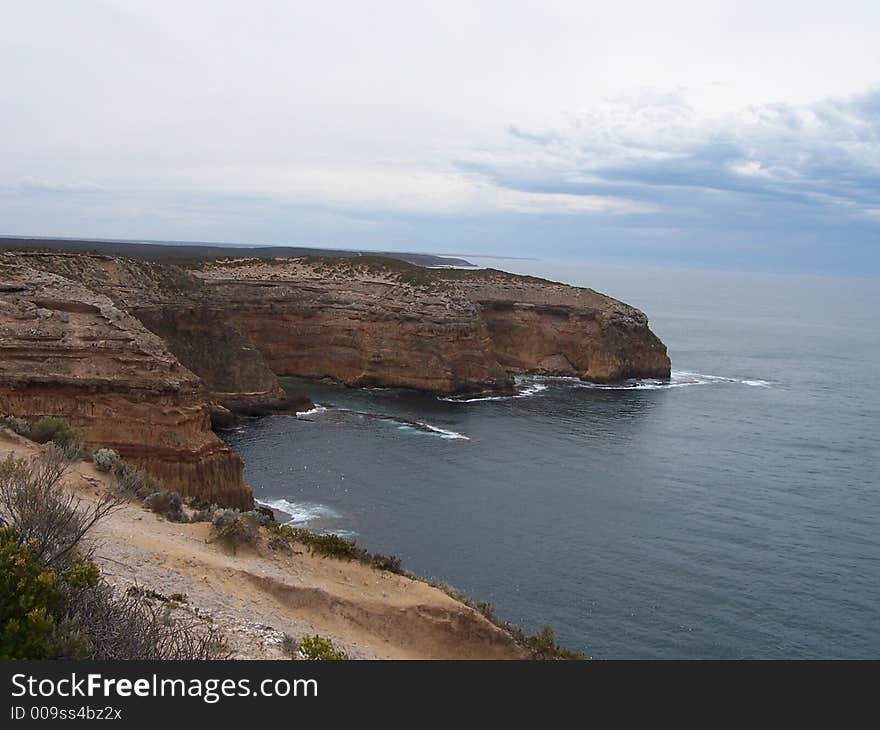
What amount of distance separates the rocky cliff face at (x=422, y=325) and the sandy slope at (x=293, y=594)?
4870cm

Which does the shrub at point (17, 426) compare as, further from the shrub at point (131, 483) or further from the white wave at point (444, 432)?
the white wave at point (444, 432)

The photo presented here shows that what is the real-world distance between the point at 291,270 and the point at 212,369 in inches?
1047

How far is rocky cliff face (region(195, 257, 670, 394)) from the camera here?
68125mm

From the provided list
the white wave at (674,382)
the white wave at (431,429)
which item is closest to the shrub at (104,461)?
Result: the white wave at (431,429)

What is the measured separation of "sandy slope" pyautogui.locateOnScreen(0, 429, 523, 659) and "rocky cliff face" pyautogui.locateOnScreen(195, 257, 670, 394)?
48.7 meters

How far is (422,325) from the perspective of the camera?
6831cm

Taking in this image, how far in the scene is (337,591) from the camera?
16359 millimetres

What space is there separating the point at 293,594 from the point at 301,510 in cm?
1950

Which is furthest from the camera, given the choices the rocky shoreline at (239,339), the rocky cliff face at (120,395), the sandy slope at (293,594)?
the rocky shoreline at (239,339)

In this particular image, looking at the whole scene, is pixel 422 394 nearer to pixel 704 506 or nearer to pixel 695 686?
pixel 704 506

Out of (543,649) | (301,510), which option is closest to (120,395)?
(301,510)

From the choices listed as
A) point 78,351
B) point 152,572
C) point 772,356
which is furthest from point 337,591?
point 772,356

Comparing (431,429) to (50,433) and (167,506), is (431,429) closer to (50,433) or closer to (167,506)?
(50,433)

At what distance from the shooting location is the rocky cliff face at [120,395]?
104ft
